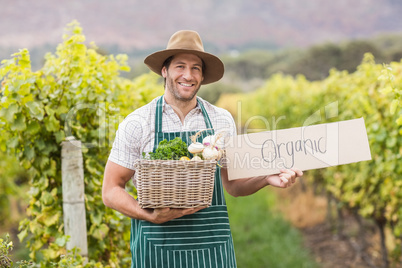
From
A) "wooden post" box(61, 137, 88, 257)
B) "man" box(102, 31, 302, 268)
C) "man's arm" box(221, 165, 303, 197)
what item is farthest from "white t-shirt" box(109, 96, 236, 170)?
"wooden post" box(61, 137, 88, 257)

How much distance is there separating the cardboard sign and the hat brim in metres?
0.44

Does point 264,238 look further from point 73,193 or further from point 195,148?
point 195,148

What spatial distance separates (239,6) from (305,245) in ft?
231

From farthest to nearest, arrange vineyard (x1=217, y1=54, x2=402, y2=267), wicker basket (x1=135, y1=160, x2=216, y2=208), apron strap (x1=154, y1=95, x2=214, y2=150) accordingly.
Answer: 1. vineyard (x1=217, y1=54, x2=402, y2=267)
2. apron strap (x1=154, y1=95, x2=214, y2=150)
3. wicker basket (x1=135, y1=160, x2=216, y2=208)

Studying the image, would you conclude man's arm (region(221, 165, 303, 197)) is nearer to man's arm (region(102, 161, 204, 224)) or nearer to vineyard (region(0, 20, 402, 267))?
man's arm (region(102, 161, 204, 224))

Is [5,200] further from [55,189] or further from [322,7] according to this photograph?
[322,7]

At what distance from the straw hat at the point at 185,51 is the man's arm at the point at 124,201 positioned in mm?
575

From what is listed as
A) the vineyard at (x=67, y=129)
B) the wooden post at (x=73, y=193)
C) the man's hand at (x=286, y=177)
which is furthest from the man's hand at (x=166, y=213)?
the wooden post at (x=73, y=193)

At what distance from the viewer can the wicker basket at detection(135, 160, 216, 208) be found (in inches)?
64.5

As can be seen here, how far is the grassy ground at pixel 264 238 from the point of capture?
5.36 m

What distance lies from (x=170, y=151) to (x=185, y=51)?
1.87 ft

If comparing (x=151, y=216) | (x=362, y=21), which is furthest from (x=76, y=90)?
(x=362, y=21)

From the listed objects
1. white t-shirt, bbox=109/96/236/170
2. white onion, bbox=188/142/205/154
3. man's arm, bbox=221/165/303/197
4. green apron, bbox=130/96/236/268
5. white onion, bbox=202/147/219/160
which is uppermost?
white t-shirt, bbox=109/96/236/170

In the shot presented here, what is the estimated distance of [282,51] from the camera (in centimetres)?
5975
